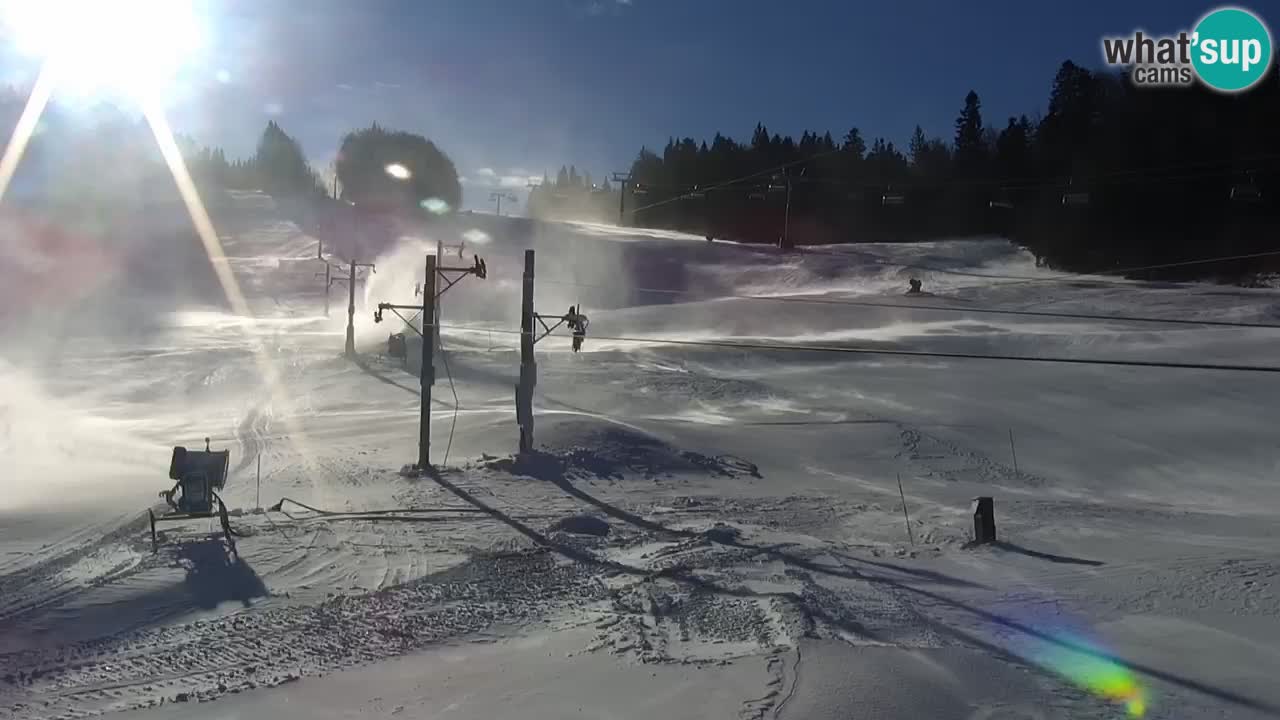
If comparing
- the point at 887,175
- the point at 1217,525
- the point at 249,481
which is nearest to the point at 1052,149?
the point at 887,175

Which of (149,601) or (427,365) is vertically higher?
(427,365)

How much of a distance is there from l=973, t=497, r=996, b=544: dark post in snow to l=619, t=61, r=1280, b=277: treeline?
44.9ft

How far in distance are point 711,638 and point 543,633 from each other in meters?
1.81

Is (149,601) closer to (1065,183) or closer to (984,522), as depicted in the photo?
(984,522)

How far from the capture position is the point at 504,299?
70.6 meters

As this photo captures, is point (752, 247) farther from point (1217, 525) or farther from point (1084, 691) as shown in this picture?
point (1084, 691)

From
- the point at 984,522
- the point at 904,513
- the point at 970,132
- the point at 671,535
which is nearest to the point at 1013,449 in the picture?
the point at 904,513

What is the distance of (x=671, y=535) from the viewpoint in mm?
14750

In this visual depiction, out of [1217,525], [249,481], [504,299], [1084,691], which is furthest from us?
[504,299]

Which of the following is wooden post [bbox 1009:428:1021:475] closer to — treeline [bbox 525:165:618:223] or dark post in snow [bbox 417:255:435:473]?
dark post in snow [bbox 417:255:435:473]

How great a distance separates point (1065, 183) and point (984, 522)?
51.6 metres

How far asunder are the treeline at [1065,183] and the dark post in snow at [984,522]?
13.7 meters

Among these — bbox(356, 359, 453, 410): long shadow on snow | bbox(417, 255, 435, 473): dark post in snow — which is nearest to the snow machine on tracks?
bbox(417, 255, 435, 473): dark post in snow

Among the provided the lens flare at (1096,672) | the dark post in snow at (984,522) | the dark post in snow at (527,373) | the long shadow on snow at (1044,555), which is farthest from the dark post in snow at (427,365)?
→ the lens flare at (1096,672)
